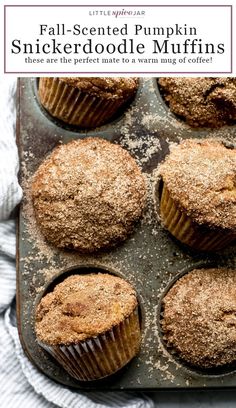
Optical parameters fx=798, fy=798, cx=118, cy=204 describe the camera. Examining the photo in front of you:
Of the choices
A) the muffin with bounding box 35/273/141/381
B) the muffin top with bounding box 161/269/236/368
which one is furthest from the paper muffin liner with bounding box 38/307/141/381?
the muffin top with bounding box 161/269/236/368

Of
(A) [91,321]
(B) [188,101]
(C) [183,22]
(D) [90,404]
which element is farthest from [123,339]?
(C) [183,22]

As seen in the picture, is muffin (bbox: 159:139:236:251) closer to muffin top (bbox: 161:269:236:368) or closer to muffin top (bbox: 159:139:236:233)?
muffin top (bbox: 159:139:236:233)

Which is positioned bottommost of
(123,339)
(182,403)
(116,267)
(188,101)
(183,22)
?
(182,403)

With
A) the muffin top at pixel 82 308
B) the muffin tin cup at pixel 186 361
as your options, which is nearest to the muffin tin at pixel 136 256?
the muffin tin cup at pixel 186 361

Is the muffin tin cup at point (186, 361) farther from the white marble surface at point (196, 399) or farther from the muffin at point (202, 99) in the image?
the muffin at point (202, 99)

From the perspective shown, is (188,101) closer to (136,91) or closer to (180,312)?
(136,91)
